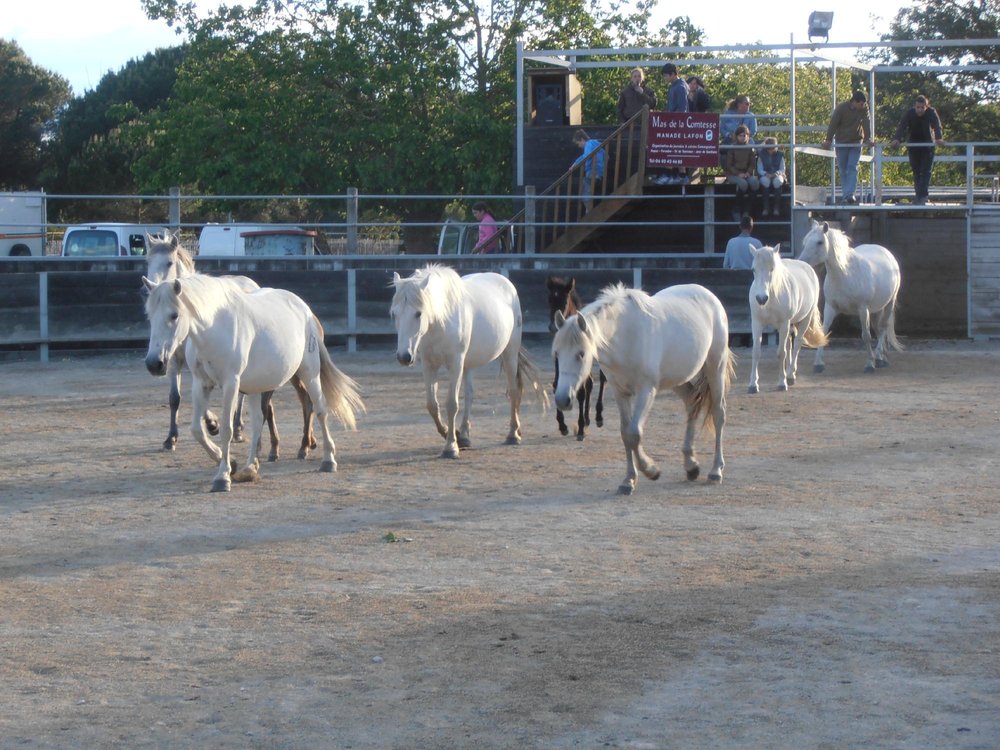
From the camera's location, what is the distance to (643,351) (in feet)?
A: 28.9

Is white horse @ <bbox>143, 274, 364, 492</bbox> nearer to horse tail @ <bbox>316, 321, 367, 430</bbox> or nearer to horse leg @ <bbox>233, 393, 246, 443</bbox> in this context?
horse tail @ <bbox>316, 321, 367, 430</bbox>

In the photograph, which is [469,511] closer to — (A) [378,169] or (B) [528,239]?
(B) [528,239]

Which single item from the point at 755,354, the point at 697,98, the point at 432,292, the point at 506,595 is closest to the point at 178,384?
the point at 432,292

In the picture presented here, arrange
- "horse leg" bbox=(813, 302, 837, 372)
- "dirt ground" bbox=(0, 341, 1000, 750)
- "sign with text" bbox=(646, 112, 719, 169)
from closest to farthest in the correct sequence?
1. "dirt ground" bbox=(0, 341, 1000, 750)
2. "horse leg" bbox=(813, 302, 837, 372)
3. "sign with text" bbox=(646, 112, 719, 169)

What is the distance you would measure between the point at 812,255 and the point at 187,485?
9.01m

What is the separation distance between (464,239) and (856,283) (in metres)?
6.87

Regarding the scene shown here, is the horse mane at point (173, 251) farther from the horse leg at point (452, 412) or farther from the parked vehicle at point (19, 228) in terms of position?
the parked vehicle at point (19, 228)

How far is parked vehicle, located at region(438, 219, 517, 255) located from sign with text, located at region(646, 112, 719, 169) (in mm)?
2641

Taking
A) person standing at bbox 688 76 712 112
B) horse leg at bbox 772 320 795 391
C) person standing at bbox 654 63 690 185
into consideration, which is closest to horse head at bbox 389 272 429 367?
horse leg at bbox 772 320 795 391

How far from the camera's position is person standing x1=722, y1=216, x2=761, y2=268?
58.6ft

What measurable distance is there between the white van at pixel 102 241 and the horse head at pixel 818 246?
13.2 m

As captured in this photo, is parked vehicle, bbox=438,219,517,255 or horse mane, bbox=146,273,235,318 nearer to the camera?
horse mane, bbox=146,273,235,318

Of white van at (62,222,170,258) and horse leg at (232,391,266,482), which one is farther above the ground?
white van at (62,222,170,258)

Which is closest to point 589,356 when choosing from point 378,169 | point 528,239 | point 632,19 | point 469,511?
point 469,511
